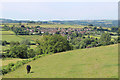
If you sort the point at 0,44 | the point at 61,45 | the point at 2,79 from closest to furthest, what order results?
1. the point at 2,79
2. the point at 61,45
3. the point at 0,44

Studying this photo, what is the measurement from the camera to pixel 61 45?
51.1 meters

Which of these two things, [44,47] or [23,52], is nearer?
[44,47]

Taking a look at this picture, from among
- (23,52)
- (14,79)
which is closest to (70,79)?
(14,79)

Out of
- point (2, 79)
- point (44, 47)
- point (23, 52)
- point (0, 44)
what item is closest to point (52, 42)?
point (44, 47)

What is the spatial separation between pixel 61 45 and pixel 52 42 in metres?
3.32

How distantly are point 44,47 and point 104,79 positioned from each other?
3879 cm

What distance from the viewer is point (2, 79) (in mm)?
17812

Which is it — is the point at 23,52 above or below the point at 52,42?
below

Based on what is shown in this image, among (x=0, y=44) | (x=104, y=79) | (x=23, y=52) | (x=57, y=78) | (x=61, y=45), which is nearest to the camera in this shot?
(x=104, y=79)

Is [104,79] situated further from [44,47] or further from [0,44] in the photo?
[0,44]

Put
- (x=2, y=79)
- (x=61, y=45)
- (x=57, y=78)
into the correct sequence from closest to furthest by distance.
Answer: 1. (x=57, y=78)
2. (x=2, y=79)
3. (x=61, y=45)

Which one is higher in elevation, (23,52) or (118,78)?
(118,78)

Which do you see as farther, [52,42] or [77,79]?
[52,42]

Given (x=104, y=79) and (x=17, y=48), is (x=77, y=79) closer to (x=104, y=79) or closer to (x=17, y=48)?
(x=104, y=79)
